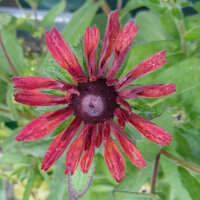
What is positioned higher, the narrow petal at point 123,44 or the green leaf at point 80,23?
the green leaf at point 80,23

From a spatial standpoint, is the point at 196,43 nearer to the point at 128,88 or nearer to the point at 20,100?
the point at 128,88

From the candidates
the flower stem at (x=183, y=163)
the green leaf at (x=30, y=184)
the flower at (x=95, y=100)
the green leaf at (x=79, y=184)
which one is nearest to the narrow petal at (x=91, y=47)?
the flower at (x=95, y=100)

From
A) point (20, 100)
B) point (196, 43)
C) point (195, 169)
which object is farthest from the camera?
point (196, 43)

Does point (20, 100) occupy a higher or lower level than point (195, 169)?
higher

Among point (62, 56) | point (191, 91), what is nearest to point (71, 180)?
point (62, 56)

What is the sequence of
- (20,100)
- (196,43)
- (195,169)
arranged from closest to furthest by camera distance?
(20,100) → (195,169) → (196,43)

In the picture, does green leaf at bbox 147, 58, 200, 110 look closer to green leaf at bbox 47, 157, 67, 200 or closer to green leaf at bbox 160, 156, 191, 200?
green leaf at bbox 160, 156, 191, 200

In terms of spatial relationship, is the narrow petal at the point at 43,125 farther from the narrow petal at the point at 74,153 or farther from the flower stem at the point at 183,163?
the flower stem at the point at 183,163
